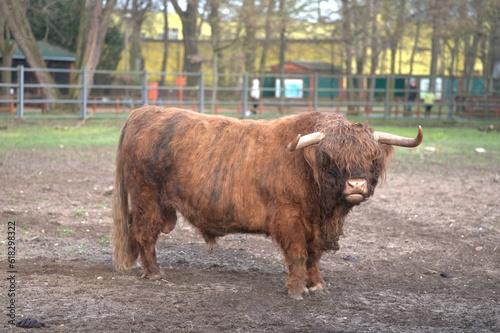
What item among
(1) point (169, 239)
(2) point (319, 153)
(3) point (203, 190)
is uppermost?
(2) point (319, 153)

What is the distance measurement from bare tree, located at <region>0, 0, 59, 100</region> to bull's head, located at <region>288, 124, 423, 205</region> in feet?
76.9

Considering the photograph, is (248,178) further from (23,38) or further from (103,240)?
(23,38)

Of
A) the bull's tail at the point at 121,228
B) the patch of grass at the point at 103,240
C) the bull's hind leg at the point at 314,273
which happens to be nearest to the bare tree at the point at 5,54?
the patch of grass at the point at 103,240

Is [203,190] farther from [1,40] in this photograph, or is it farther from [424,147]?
[1,40]

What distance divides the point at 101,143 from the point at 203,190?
12.7 m

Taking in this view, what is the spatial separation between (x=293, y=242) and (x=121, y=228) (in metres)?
1.70

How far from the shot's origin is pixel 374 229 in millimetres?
9039

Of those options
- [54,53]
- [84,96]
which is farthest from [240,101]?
[54,53]

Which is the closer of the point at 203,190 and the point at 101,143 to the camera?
the point at 203,190

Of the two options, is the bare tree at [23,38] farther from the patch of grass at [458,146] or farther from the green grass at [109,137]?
the patch of grass at [458,146]

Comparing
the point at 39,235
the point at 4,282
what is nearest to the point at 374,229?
the point at 39,235

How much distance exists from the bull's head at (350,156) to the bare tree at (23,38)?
23.4 meters

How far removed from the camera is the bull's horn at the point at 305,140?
5871 millimetres

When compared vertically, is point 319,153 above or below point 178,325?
above
